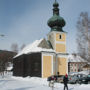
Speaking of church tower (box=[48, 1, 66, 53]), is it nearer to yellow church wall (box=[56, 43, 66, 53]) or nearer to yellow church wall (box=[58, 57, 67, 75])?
yellow church wall (box=[56, 43, 66, 53])

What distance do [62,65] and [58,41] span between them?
5.75 m

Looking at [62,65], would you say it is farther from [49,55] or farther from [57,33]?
[57,33]

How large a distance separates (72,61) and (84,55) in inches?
1737

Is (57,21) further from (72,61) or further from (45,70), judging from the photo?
(72,61)

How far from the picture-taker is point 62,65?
138ft

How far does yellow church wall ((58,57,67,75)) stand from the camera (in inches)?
1642

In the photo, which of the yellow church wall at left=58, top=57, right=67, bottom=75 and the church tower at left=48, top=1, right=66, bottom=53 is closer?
the yellow church wall at left=58, top=57, right=67, bottom=75

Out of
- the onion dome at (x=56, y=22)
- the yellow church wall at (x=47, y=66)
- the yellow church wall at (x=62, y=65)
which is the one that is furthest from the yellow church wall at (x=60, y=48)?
the yellow church wall at (x=47, y=66)

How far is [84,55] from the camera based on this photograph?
108 feet

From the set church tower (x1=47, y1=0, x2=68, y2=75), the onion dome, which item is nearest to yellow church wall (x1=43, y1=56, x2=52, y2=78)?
church tower (x1=47, y1=0, x2=68, y2=75)

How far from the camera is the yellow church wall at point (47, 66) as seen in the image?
123ft

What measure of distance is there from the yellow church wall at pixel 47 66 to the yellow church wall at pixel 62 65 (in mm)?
3916

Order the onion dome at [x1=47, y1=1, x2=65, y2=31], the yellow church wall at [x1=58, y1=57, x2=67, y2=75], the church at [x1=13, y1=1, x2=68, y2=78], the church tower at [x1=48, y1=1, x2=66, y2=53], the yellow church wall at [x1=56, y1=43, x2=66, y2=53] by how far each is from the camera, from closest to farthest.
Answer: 1. the church at [x1=13, y1=1, x2=68, y2=78]
2. the yellow church wall at [x1=58, y1=57, x2=67, y2=75]
3. the yellow church wall at [x1=56, y1=43, x2=66, y2=53]
4. the church tower at [x1=48, y1=1, x2=66, y2=53]
5. the onion dome at [x1=47, y1=1, x2=65, y2=31]

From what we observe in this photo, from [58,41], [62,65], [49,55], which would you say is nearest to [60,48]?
[58,41]
